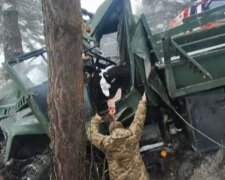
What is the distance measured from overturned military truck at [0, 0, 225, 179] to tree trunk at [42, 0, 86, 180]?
59.0 inches

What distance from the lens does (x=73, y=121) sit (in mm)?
4457

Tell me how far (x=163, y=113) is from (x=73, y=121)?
231 cm

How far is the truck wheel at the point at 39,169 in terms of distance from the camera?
6020mm

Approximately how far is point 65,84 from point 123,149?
126 cm

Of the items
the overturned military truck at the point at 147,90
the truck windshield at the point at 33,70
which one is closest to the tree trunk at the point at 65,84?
the overturned military truck at the point at 147,90

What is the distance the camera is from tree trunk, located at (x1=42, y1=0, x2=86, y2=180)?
4.36m

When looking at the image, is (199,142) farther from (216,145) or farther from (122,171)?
(122,171)

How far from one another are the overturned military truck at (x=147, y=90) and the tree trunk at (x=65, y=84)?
1.50 metres

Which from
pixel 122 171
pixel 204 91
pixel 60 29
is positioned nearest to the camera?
pixel 60 29

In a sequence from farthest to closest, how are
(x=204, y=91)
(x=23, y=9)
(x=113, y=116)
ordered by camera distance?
(x=23, y=9) → (x=204, y=91) → (x=113, y=116)

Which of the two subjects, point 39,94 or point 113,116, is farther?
point 39,94

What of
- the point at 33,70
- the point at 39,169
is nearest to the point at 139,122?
the point at 39,169

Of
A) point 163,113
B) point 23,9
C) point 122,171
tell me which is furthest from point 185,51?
point 23,9

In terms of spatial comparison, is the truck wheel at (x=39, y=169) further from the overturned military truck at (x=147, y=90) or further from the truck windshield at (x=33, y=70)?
the truck windshield at (x=33, y=70)
